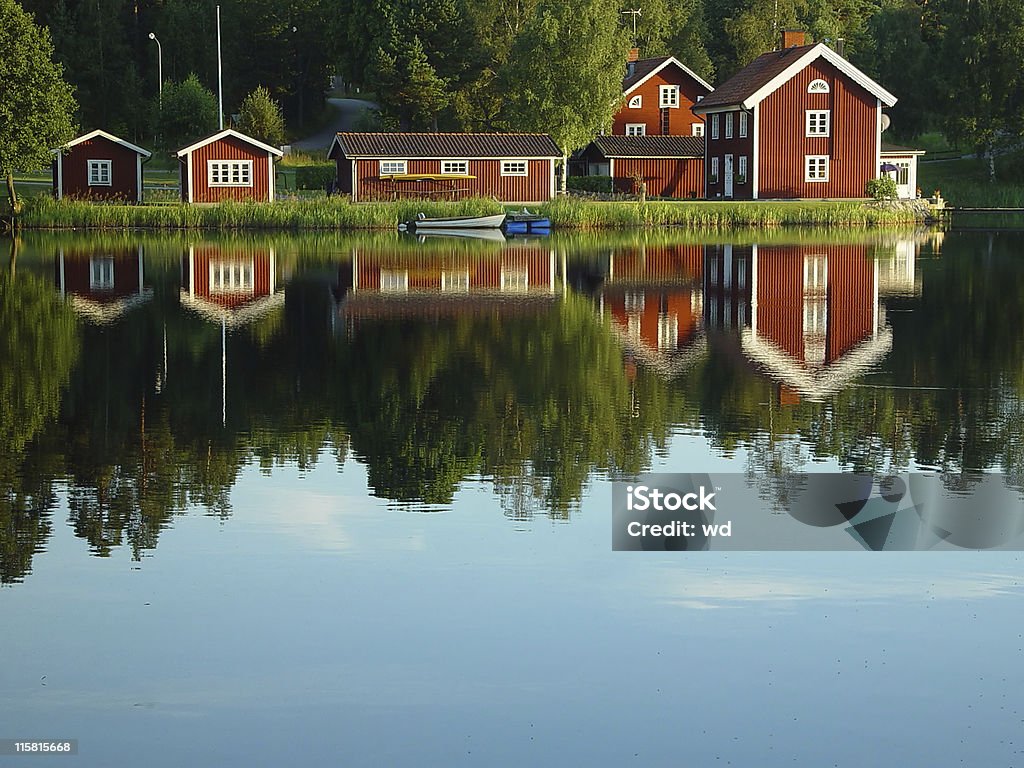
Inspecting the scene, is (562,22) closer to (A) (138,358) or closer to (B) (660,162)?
(B) (660,162)

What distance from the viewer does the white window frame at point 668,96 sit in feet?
267

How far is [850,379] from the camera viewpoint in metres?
20.7

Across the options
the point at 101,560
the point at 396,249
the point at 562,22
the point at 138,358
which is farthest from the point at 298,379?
the point at 562,22

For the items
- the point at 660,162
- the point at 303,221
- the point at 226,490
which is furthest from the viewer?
the point at 660,162

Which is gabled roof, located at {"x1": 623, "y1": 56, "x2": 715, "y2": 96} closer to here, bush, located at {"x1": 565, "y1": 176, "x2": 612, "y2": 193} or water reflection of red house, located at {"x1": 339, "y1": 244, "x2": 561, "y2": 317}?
bush, located at {"x1": 565, "y1": 176, "x2": 612, "y2": 193}

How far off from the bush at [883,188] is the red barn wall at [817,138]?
178 cm

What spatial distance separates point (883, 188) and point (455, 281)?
119 feet

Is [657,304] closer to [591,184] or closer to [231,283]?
[231,283]

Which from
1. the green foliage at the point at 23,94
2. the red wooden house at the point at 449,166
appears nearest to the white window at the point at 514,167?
the red wooden house at the point at 449,166

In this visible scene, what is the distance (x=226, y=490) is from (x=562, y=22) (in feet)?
196

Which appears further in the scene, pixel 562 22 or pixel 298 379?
pixel 562 22

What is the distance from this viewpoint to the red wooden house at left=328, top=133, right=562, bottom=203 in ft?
224

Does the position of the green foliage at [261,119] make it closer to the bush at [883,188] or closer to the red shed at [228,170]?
the red shed at [228,170]

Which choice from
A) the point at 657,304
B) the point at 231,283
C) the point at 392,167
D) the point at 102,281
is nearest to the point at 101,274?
the point at 102,281
